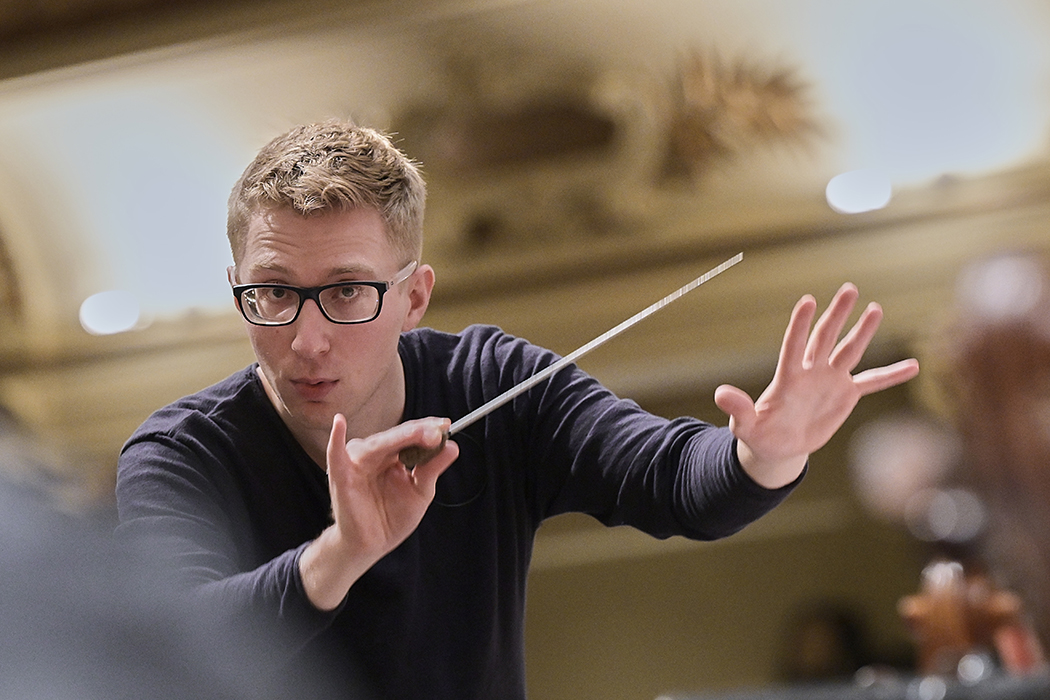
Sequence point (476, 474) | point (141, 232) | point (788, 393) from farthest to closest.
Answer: point (141, 232) < point (476, 474) < point (788, 393)

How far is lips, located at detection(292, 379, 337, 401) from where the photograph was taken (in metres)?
1.38

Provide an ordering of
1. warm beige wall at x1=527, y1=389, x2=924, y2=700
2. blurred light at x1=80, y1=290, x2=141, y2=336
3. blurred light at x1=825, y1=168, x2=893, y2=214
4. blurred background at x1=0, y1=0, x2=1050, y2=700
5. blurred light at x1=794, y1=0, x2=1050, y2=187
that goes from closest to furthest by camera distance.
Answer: blurred background at x1=0, y1=0, x2=1050, y2=700, blurred light at x1=80, y1=290, x2=141, y2=336, blurred light at x1=794, y1=0, x2=1050, y2=187, blurred light at x1=825, y1=168, x2=893, y2=214, warm beige wall at x1=527, y1=389, x2=924, y2=700

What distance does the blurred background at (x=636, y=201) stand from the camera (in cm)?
370

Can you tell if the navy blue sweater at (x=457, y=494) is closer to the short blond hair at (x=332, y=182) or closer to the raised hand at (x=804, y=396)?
the raised hand at (x=804, y=396)

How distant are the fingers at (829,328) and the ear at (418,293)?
1.49 feet

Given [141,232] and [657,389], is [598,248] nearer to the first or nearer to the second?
[657,389]

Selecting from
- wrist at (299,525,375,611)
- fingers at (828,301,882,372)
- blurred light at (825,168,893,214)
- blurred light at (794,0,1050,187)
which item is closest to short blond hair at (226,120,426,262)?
wrist at (299,525,375,611)

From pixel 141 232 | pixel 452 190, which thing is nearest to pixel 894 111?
pixel 452 190

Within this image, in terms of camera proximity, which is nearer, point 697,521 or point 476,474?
point 697,521

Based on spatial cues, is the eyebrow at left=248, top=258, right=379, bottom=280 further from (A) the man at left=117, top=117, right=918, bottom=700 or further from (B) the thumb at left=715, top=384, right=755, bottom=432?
(B) the thumb at left=715, top=384, right=755, bottom=432

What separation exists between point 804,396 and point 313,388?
553 millimetres

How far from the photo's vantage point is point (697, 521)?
4.45 feet

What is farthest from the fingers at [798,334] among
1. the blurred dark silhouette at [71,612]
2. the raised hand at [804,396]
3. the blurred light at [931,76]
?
the blurred light at [931,76]

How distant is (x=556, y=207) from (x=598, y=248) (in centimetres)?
32
